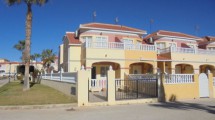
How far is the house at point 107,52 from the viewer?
933 inches

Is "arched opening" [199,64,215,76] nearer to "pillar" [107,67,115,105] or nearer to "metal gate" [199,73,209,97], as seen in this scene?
"metal gate" [199,73,209,97]

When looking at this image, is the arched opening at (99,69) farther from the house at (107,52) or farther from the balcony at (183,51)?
the balcony at (183,51)

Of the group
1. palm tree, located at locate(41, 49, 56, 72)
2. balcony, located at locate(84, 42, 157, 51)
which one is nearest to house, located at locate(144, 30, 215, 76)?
balcony, located at locate(84, 42, 157, 51)

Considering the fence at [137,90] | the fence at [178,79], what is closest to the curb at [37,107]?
the fence at [137,90]

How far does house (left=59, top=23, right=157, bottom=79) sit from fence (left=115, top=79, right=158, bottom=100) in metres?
5.95

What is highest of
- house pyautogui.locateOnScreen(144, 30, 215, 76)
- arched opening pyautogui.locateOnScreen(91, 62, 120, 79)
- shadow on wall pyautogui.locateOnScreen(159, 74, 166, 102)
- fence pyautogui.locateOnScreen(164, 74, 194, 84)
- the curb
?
house pyautogui.locateOnScreen(144, 30, 215, 76)

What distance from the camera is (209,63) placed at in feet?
101

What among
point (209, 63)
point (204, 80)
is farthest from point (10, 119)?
point (209, 63)

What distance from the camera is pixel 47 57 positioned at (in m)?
59.4

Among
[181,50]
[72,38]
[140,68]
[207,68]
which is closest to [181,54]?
[181,50]

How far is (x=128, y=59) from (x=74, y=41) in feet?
24.0

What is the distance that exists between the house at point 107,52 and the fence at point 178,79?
8.82m

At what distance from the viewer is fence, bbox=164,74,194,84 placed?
16.2m

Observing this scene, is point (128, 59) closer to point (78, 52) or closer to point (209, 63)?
point (78, 52)
